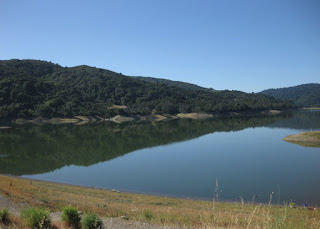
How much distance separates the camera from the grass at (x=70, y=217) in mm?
7566

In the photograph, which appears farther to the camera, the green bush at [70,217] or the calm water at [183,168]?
the calm water at [183,168]

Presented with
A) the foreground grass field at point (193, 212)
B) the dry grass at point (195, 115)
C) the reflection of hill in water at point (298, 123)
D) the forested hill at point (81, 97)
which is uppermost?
the forested hill at point (81, 97)

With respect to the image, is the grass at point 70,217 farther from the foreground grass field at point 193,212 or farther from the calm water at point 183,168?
the calm water at point 183,168

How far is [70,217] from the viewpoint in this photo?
7.66m

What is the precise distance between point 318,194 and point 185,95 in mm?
173541

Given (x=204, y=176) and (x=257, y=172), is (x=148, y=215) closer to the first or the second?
(x=204, y=176)

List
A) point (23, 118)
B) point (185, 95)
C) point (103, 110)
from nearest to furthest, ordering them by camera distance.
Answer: point (23, 118)
point (103, 110)
point (185, 95)

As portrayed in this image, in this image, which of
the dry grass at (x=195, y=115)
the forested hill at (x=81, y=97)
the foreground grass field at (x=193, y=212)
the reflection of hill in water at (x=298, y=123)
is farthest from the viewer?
the dry grass at (x=195, y=115)

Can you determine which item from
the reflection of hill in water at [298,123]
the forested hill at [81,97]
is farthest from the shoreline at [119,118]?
the reflection of hill in water at [298,123]

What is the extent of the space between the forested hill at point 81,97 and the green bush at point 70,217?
99607 mm

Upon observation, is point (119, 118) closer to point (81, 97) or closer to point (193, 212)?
point (81, 97)

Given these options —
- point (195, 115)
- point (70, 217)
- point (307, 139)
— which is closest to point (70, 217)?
point (70, 217)

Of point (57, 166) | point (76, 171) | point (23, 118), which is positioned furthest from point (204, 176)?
point (23, 118)

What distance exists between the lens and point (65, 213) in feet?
24.7
